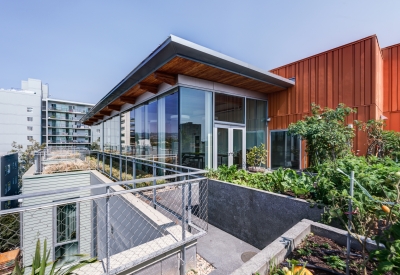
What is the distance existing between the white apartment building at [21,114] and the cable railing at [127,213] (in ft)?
119

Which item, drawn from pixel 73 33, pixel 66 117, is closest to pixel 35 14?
pixel 73 33

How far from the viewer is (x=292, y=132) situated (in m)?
5.98

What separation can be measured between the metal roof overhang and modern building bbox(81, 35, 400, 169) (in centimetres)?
3

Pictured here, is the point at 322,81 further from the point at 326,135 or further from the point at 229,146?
the point at 229,146

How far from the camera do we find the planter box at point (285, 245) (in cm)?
171

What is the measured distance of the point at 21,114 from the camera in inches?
1480

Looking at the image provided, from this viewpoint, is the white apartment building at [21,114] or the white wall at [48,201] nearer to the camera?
the white wall at [48,201]

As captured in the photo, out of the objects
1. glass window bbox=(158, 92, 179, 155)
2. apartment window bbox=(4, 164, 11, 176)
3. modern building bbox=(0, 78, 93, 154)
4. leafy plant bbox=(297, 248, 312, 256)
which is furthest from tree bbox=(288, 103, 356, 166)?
modern building bbox=(0, 78, 93, 154)

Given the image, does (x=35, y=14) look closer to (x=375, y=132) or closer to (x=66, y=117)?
(x=375, y=132)

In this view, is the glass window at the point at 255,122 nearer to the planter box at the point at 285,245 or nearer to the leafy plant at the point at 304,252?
the planter box at the point at 285,245

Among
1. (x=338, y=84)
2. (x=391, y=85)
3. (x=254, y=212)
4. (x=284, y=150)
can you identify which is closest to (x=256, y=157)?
(x=284, y=150)

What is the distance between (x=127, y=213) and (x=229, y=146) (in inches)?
182

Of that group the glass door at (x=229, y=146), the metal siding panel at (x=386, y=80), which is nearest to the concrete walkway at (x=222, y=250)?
the glass door at (x=229, y=146)

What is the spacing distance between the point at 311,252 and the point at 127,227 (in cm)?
369
